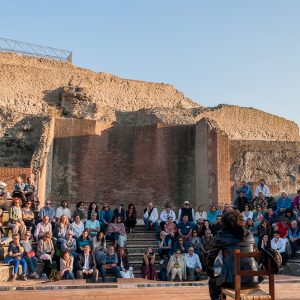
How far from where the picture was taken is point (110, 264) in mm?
11102

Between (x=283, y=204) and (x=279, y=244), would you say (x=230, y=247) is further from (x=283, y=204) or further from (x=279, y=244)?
(x=283, y=204)

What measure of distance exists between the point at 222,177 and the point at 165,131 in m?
3.46

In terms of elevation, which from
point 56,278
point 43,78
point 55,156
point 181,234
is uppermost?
point 43,78

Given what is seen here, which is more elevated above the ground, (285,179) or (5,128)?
(5,128)

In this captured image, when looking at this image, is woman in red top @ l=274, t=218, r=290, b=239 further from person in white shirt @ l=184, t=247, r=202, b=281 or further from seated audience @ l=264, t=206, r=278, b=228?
person in white shirt @ l=184, t=247, r=202, b=281

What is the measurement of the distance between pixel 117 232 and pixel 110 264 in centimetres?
165

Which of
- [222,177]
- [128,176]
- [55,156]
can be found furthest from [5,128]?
[222,177]

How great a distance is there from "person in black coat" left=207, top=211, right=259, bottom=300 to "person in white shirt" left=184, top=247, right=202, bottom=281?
6245mm

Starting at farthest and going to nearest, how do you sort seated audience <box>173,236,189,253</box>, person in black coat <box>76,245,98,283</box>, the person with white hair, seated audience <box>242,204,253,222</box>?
1. the person with white hair
2. seated audience <box>242,204,253,222</box>
3. seated audience <box>173,236,189,253</box>
4. person in black coat <box>76,245,98,283</box>

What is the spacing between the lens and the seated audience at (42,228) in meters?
12.0

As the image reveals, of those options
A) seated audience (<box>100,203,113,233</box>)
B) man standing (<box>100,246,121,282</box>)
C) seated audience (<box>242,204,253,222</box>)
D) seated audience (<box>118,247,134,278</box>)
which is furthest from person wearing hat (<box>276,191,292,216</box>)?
man standing (<box>100,246,121,282</box>)

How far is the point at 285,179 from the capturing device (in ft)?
93.9

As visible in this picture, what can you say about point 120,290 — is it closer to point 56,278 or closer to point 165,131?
point 56,278

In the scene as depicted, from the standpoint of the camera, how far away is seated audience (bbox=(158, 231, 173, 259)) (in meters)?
12.2
